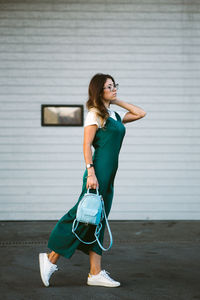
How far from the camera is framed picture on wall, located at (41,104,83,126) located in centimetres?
730

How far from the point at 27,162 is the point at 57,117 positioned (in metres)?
0.82

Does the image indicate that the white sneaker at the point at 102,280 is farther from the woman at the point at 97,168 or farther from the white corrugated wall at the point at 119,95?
the white corrugated wall at the point at 119,95

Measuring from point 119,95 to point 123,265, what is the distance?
10.8 ft

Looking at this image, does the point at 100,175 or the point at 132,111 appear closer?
the point at 100,175

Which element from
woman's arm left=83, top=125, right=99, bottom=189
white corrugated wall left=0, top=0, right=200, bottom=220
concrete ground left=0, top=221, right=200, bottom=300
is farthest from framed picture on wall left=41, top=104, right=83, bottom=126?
woman's arm left=83, top=125, right=99, bottom=189

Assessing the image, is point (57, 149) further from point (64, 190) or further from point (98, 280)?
point (98, 280)

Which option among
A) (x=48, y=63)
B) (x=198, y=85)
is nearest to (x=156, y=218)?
(x=198, y=85)

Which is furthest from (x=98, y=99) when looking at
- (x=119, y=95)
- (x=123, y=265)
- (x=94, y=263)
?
(x=119, y=95)

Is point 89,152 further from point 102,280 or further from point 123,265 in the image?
point 123,265

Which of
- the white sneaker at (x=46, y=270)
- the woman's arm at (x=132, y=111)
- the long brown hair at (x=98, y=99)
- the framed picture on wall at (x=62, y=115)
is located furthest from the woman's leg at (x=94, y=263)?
the framed picture on wall at (x=62, y=115)

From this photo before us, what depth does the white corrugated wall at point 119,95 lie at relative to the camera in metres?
7.27

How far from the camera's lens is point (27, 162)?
728 centimetres

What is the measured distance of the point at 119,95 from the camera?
7.33 metres

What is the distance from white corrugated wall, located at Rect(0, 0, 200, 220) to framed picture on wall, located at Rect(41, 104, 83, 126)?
8 centimetres
